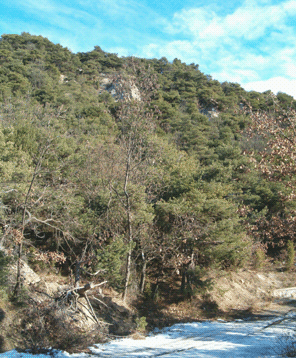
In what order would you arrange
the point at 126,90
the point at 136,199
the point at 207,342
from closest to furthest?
the point at 207,342 < the point at 126,90 < the point at 136,199

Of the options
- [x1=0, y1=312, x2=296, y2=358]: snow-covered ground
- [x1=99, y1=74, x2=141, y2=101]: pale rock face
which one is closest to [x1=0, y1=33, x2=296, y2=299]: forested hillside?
[x1=99, y1=74, x2=141, y2=101]: pale rock face

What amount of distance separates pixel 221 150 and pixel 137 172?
1427 centimetres

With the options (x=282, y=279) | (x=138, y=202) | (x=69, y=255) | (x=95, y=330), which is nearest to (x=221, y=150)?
(x=282, y=279)

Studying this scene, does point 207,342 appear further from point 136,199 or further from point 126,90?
point 126,90

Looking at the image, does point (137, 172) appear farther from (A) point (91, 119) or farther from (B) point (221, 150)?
(A) point (91, 119)

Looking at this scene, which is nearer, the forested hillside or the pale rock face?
the forested hillside

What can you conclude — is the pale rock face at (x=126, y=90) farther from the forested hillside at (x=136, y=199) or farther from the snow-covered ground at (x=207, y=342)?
the snow-covered ground at (x=207, y=342)

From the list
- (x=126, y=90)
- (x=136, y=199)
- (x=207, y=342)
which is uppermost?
(x=126, y=90)

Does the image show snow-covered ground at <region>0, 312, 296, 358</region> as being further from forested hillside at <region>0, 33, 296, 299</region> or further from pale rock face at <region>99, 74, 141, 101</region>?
pale rock face at <region>99, 74, 141, 101</region>

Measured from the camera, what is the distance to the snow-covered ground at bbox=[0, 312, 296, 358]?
693 centimetres

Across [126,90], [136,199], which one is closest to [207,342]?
[136,199]

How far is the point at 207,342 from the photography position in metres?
8.82

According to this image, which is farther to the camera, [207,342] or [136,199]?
[136,199]

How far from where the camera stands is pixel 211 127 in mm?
42906
